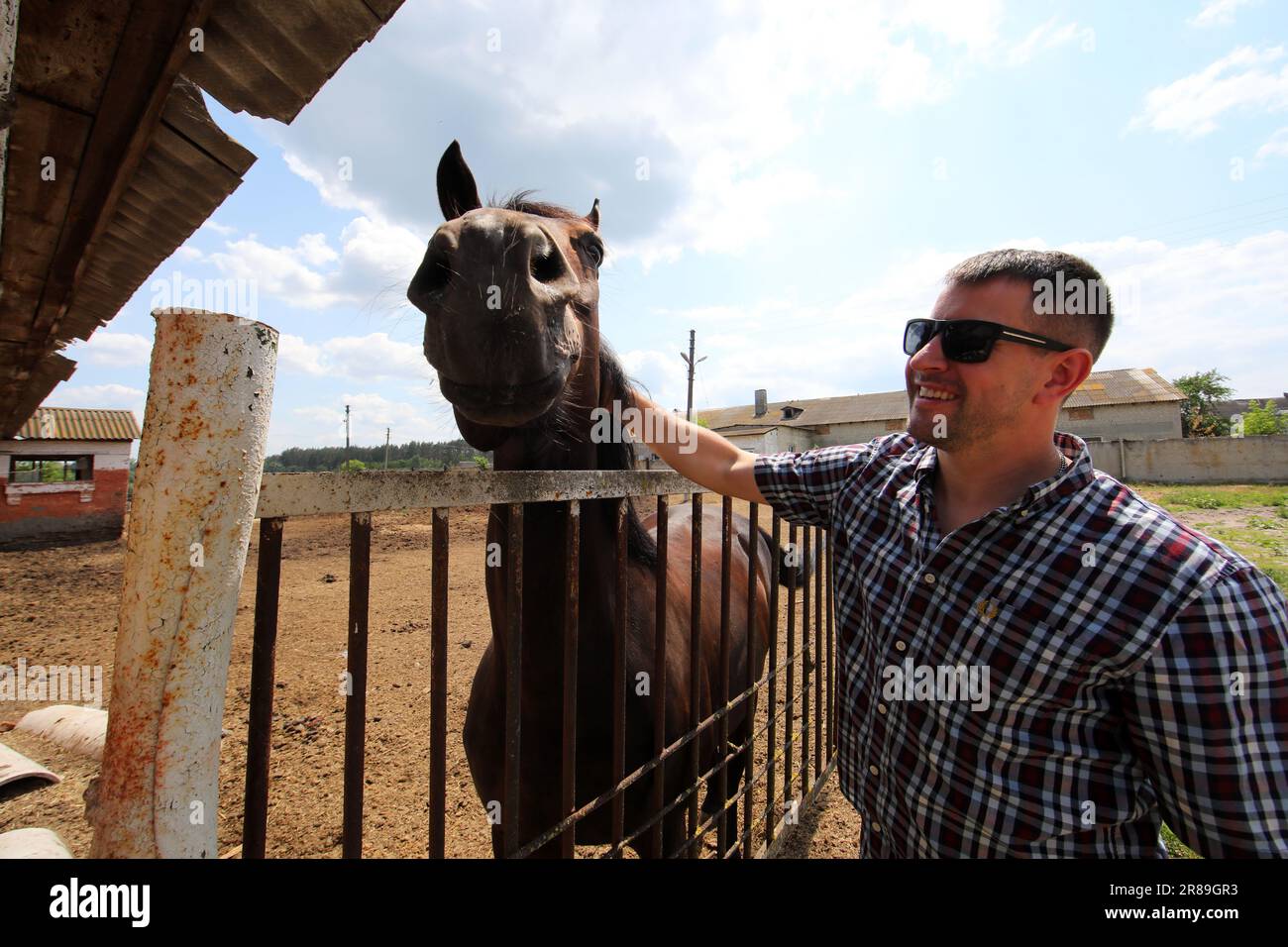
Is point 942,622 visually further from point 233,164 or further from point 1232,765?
point 233,164

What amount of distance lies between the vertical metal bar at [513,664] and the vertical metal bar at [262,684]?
1.79 ft

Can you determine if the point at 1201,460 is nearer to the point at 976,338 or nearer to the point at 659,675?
the point at 976,338

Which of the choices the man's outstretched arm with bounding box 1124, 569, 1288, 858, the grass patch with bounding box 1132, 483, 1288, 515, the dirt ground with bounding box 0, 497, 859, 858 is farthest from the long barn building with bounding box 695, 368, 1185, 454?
the man's outstretched arm with bounding box 1124, 569, 1288, 858

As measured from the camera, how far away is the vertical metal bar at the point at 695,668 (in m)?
2.19

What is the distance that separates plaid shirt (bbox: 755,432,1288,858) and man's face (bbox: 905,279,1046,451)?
0.19 meters

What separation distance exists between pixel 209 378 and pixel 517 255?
93 cm

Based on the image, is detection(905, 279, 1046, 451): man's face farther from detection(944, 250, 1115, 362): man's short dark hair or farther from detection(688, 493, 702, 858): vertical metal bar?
detection(688, 493, 702, 858): vertical metal bar

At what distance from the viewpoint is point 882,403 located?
41.5 metres

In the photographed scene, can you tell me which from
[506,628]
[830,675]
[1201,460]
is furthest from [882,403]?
[506,628]

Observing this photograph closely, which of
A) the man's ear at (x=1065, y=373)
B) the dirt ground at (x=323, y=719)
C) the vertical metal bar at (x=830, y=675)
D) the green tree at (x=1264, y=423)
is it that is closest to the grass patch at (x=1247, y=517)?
the vertical metal bar at (x=830, y=675)

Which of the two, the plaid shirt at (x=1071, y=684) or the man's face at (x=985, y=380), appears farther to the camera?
the man's face at (x=985, y=380)

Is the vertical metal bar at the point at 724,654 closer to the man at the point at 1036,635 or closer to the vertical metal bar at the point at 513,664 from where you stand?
the man at the point at 1036,635

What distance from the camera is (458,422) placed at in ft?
6.30
